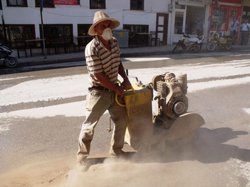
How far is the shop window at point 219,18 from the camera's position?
20875 mm

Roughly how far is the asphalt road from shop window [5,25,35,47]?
780 cm

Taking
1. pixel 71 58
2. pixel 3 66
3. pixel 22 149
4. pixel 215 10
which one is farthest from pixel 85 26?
pixel 22 149

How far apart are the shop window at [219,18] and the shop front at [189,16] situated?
94cm

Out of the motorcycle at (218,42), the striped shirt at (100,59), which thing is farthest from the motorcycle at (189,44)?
the striped shirt at (100,59)

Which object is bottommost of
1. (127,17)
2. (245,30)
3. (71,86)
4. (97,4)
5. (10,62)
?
(71,86)

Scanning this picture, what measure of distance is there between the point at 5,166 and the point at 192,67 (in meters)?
8.07

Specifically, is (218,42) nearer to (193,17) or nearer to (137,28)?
(193,17)

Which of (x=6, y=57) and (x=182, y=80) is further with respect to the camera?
(x=6, y=57)

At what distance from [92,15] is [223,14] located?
39.0 ft

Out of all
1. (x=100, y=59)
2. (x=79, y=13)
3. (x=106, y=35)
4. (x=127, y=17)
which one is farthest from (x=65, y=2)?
(x=100, y=59)

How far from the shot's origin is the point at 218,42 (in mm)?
16109

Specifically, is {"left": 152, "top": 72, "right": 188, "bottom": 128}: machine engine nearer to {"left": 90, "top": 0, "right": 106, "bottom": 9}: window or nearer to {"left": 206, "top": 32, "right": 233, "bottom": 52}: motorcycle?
{"left": 206, "top": 32, "right": 233, "bottom": 52}: motorcycle

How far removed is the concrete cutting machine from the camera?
3355 mm

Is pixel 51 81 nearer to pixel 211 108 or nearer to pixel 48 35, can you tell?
pixel 211 108
